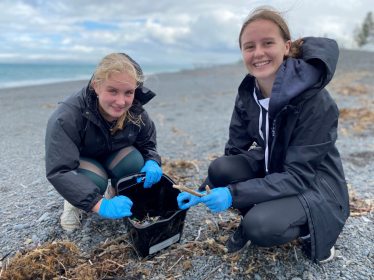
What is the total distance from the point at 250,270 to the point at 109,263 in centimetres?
105

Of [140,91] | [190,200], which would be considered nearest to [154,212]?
[190,200]

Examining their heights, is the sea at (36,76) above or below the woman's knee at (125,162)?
above

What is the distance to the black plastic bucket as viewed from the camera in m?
1.97

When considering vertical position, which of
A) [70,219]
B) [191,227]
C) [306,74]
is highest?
[306,74]

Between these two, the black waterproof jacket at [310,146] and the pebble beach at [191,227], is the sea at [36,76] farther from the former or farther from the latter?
the black waterproof jacket at [310,146]

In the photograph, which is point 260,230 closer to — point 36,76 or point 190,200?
point 190,200

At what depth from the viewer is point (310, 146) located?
1.84m

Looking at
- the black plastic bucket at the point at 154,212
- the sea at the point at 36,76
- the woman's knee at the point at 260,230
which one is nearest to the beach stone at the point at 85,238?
the black plastic bucket at the point at 154,212

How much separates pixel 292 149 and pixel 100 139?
62.4 inches

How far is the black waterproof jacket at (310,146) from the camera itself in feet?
5.89

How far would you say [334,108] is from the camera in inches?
73.3

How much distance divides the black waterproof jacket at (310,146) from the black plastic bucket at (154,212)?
0.55 metres

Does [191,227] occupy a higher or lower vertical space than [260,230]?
lower

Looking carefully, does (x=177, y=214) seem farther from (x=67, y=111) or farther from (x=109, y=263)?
(x=67, y=111)
